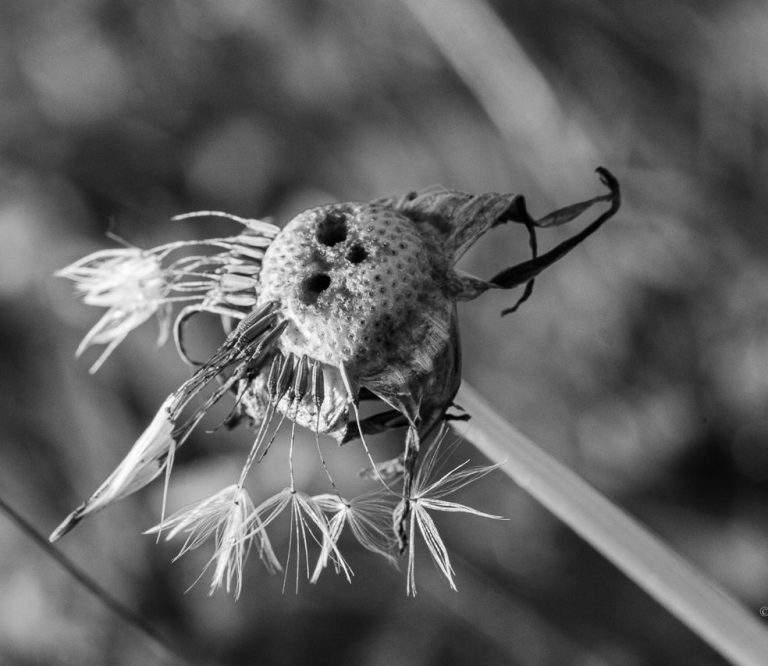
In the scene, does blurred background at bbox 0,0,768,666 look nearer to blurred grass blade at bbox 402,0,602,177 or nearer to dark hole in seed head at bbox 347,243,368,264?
blurred grass blade at bbox 402,0,602,177

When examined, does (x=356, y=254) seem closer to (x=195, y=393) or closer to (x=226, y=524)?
(x=195, y=393)

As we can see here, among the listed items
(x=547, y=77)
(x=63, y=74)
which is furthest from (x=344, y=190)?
(x=63, y=74)

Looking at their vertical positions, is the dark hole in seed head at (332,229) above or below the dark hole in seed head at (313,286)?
above

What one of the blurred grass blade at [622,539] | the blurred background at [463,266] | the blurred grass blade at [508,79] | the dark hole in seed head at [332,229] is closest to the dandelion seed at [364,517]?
the blurred grass blade at [622,539]

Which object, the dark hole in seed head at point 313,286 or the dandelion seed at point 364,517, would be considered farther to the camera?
the dandelion seed at point 364,517

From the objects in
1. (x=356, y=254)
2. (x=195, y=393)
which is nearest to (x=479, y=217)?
(x=356, y=254)

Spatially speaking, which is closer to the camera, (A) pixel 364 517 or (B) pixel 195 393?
(B) pixel 195 393

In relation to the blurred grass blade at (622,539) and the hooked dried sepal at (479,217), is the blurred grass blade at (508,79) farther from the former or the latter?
the blurred grass blade at (622,539)
